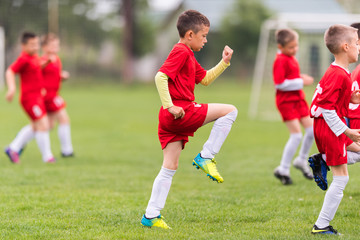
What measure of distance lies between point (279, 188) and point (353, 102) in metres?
2.44

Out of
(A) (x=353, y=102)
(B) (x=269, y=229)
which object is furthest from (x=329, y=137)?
(B) (x=269, y=229)

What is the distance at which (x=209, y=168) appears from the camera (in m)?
4.61

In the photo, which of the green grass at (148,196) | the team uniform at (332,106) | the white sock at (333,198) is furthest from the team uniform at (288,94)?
the white sock at (333,198)

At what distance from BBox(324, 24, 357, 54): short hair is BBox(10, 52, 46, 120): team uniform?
5.62m

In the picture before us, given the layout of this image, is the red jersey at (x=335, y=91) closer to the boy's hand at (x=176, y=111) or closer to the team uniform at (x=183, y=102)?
the team uniform at (x=183, y=102)

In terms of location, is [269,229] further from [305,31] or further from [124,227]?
[305,31]

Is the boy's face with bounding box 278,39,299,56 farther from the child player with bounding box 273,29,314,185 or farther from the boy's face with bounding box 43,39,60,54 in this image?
the boy's face with bounding box 43,39,60,54

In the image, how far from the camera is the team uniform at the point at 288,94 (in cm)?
723

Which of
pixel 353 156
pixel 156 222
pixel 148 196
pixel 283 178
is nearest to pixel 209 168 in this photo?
pixel 156 222

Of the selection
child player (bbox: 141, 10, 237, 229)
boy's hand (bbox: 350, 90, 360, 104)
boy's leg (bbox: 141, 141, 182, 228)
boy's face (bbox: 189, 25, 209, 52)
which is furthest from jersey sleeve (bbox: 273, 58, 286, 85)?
boy's leg (bbox: 141, 141, 182, 228)

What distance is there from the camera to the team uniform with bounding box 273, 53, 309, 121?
723cm

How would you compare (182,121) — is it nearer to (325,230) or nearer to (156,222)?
(156,222)

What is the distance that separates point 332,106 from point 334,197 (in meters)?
0.79

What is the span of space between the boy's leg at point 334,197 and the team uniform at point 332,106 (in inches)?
4.1
